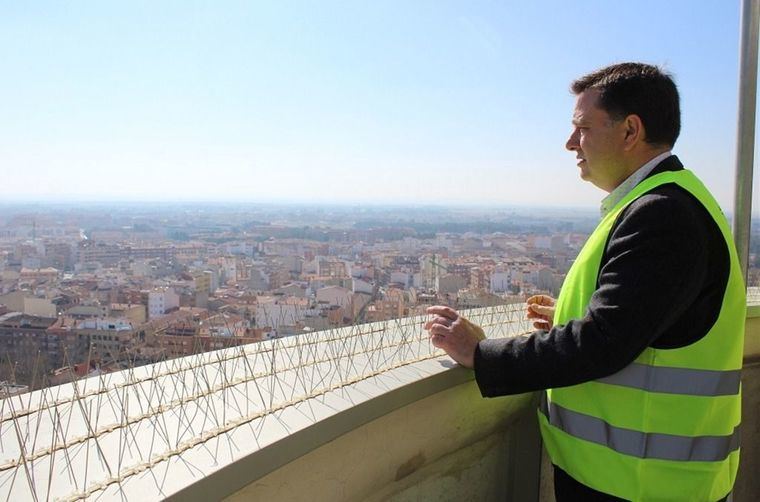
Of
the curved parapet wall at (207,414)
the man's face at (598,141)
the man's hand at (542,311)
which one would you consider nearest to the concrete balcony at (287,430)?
the curved parapet wall at (207,414)

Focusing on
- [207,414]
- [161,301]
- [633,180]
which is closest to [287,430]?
[207,414]

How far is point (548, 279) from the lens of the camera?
2.41 meters

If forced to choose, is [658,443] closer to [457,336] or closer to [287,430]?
[457,336]

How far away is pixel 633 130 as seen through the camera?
129cm

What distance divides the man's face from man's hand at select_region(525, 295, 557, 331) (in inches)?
19.1

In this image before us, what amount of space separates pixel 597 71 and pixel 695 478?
0.94 metres

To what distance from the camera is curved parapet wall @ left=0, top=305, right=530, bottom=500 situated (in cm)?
91

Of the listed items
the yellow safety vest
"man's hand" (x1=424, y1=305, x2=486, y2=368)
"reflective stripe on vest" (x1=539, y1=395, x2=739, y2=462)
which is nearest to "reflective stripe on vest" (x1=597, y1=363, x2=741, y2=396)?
the yellow safety vest

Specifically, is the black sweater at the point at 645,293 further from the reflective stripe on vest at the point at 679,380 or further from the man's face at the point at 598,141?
the man's face at the point at 598,141

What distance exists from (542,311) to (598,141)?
0.61 m

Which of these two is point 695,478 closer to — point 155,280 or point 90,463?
point 90,463

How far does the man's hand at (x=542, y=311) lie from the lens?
5.78 ft

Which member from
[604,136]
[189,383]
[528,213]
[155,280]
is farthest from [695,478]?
[528,213]

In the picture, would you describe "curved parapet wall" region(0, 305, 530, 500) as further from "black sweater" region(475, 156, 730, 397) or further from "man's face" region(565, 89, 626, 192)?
"man's face" region(565, 89, 626, 192)
